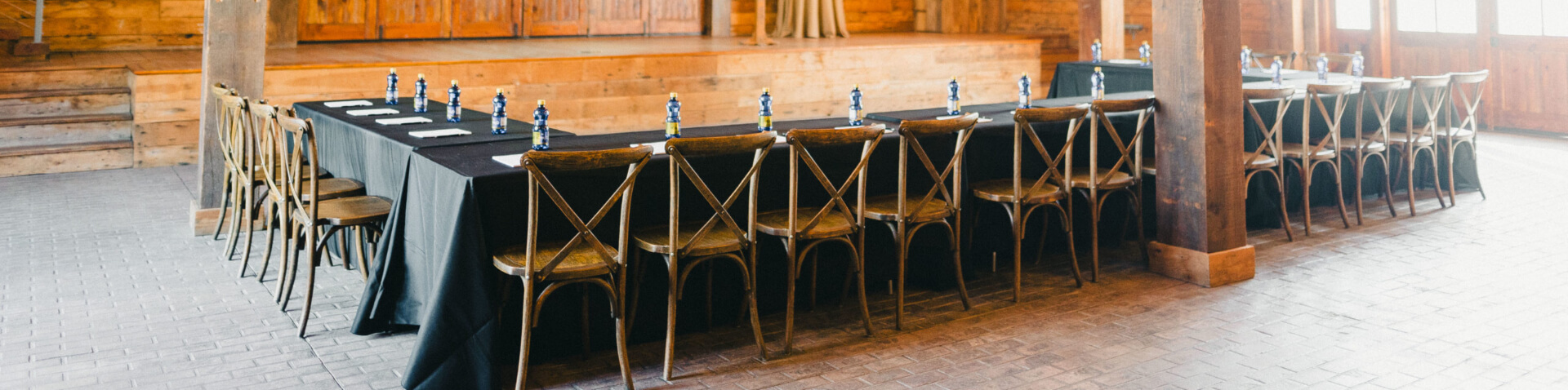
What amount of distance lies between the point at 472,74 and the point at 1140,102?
17.1ft

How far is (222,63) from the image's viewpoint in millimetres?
5754

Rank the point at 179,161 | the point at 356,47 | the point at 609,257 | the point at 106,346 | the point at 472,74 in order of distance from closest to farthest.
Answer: the point at 609,257 < the point at 106,346 < the point at 179,161 < the point at 472,74 < the point at 356,47

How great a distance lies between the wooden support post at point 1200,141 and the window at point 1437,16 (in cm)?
593

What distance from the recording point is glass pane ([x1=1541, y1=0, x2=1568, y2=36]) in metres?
8.73

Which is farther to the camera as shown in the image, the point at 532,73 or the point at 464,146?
the point at 532,73

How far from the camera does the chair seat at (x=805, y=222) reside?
376cm

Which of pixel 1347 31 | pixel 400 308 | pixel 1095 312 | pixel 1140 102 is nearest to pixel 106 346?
pixel 400 308

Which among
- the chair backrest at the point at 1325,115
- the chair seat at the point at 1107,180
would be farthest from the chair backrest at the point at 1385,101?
the chair seat at the point at 1107,180

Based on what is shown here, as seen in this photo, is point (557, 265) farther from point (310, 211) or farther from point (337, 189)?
point (337, 189)

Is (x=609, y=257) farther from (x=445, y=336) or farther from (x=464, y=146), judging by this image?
(x=464, y=146)

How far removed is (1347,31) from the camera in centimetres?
1036

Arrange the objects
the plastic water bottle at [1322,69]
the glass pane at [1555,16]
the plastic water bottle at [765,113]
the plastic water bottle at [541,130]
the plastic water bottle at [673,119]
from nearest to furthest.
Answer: the plastic water bottle at [541,130]
the plastic water bottle at [673,119]
the plastic water bottle at [765,113]
the plastic water bottle at [1322,69]
the glass pane at [1555,16]

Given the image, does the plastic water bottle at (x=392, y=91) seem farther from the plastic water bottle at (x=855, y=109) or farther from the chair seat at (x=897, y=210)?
the chair seat at (x=897, y=210)

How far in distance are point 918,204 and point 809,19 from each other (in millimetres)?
7835
